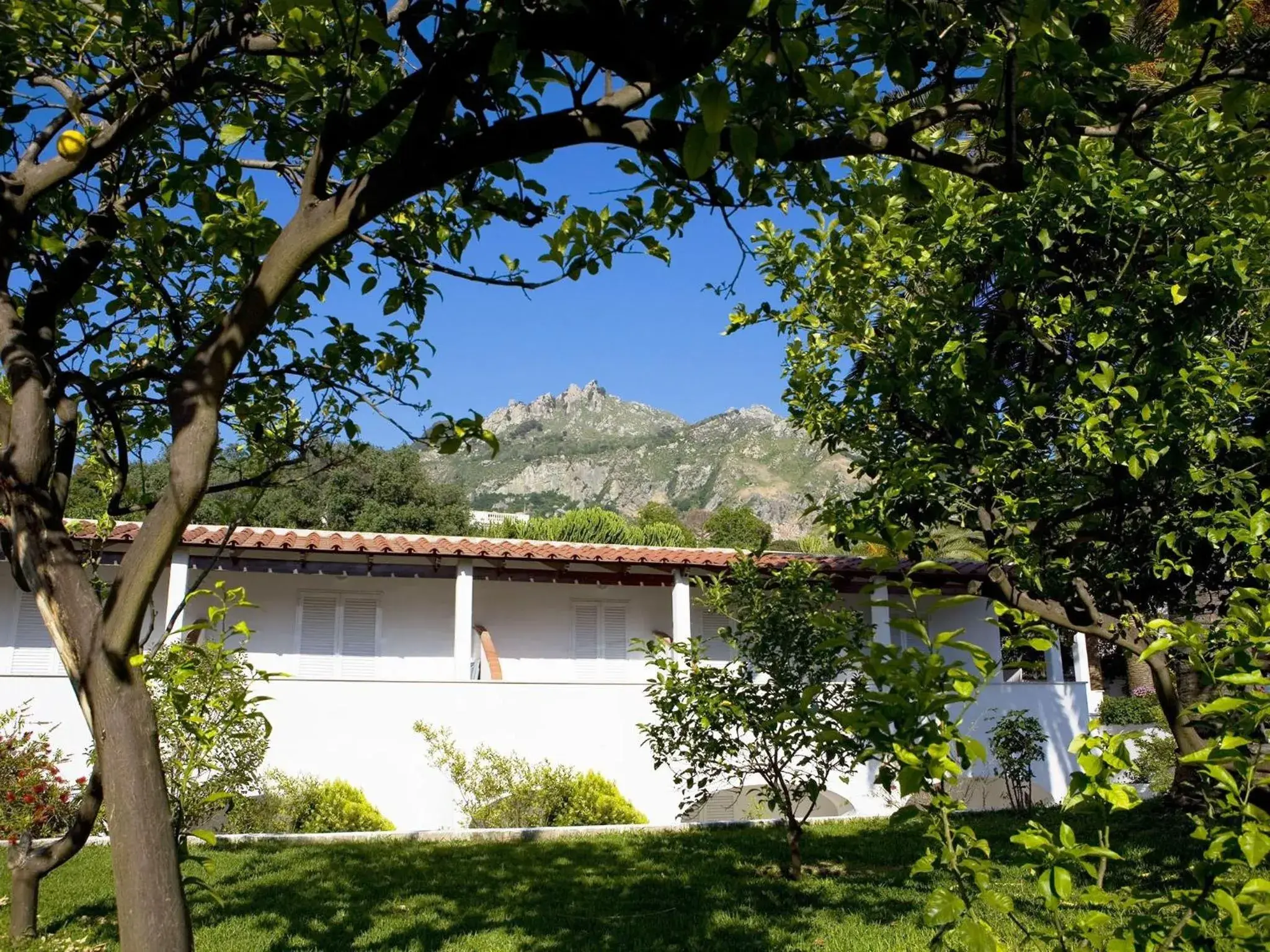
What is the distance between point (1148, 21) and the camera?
12.4m

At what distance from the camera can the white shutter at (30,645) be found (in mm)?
14789

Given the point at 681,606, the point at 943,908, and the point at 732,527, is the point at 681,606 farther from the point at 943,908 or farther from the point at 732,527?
the point at 732,527

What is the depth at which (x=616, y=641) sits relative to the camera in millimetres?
17000

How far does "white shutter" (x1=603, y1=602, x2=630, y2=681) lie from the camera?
16875 millimetres

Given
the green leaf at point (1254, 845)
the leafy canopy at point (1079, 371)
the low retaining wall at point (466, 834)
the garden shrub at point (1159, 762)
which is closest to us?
the green leaf at point (1254, 845)

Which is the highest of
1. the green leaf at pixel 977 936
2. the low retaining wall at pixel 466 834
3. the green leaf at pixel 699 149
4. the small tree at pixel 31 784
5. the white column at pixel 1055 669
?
the green leaf at pixel 699 149

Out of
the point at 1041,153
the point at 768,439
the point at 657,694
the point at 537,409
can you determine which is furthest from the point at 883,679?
the point at 537,409

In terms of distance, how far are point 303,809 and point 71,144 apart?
35.6 feet

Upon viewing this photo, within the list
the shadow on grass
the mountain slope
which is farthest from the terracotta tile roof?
the mountain slope

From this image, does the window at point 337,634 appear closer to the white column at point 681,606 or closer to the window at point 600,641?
the window at point 600,641

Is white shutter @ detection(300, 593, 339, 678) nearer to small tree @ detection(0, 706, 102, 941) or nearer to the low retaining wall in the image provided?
the low retaining wall

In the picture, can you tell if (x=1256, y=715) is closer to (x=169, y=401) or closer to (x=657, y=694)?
(x=169, y=401)

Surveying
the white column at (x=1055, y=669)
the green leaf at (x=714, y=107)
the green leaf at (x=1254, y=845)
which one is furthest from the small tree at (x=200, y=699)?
the white column at (x=1055, y=669)

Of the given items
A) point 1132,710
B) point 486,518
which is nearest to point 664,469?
point 486,518
